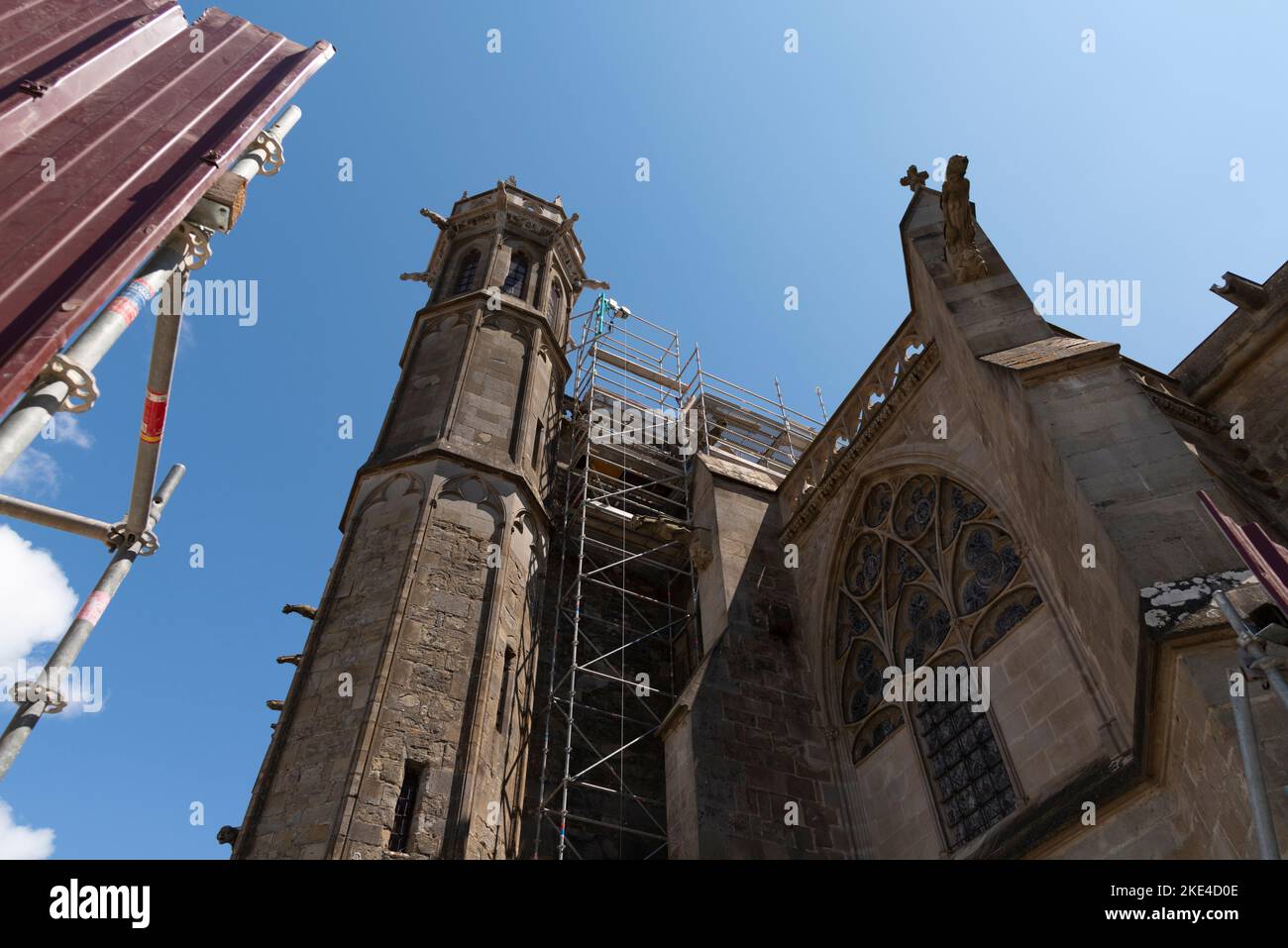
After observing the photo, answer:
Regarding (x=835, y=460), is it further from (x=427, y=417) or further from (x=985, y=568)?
(x=427, y=417)

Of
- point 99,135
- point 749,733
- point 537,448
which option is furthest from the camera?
point 537,448

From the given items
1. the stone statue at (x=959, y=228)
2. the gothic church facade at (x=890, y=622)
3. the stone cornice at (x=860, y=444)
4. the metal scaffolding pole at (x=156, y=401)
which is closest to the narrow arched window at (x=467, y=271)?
the gothic church facade at (x=890, y=622)

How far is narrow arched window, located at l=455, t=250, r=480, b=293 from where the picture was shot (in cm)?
1572

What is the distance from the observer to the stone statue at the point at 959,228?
8.12m

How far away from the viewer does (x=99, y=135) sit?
582cm

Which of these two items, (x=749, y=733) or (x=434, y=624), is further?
(x=434, y=624)

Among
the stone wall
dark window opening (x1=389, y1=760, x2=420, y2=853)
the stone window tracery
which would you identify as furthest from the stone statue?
dark window opening (x1=389, y1=760, x2=420, y2=853)

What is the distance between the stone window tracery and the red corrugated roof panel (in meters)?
7.14

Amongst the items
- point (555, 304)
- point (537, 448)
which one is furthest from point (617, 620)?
point (555, 304)

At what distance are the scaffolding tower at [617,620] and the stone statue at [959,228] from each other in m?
5.50

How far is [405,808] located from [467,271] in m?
11.1

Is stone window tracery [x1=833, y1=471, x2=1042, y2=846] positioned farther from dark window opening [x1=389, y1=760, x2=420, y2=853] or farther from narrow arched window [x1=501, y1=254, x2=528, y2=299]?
narrow arched window [x1=501, y1=254, x2=528, y2=299]

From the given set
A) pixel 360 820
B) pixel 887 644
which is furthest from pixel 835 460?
pixel 360 820

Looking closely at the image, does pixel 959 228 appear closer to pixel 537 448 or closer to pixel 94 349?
pixel 537 448
